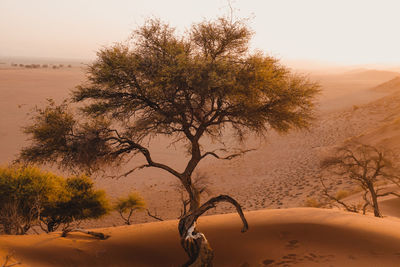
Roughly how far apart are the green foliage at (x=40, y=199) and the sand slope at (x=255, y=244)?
214cm

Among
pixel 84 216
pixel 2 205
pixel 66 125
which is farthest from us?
pixel 84 216

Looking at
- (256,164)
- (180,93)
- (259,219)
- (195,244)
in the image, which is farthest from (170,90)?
(256,164)

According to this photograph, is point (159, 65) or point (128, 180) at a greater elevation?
point (159, 65)

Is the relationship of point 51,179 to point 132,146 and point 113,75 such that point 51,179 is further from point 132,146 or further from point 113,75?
point 113,75

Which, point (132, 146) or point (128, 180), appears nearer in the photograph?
point (132, 146)

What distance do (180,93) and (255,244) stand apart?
18.2 feet

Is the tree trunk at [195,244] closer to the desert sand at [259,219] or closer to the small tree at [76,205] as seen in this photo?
the desert sand at [259,219]

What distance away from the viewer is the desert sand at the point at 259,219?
30.1 ft

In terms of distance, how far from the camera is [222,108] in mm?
10781

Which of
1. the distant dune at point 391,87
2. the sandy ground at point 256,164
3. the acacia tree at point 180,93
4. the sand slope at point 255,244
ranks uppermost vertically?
the acacia tree at point 180,93

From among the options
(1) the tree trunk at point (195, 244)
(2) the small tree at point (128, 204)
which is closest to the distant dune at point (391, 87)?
(2) the small tree at point (128, 204)

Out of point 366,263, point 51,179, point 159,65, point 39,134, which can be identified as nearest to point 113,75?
point 159,65

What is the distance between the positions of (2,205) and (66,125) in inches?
183

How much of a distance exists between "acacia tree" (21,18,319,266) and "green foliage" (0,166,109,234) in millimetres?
2970
